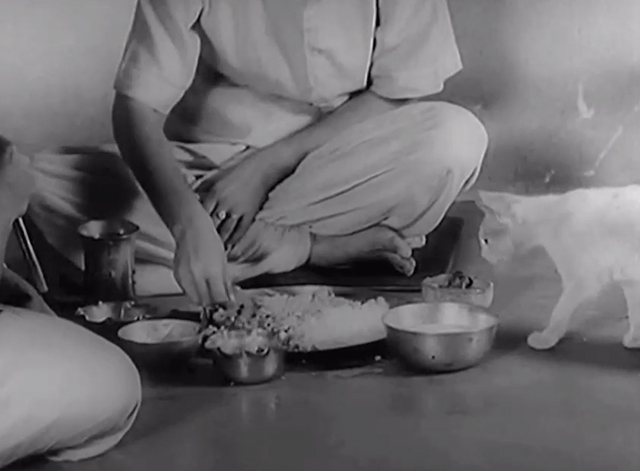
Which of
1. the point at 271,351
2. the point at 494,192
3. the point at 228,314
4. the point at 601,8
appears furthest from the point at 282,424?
the point at 601,8

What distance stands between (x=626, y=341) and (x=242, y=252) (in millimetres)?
664

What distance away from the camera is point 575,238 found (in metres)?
1.77

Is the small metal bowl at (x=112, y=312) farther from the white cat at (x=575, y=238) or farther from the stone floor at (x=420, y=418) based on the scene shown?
the white cat at (x=575, y=238)

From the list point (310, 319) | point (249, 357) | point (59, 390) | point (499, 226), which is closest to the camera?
point (59, 390)

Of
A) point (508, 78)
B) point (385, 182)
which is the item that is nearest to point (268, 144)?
point (385, 182)

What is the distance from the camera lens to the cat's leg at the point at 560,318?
5.83 ft

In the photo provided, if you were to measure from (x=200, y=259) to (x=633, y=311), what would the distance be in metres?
0.73

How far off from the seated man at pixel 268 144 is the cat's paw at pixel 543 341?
25 cm

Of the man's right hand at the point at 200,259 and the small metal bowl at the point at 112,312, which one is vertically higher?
the man's right hand at the point at 200,259

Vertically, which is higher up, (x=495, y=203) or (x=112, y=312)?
(x=495, y=203)

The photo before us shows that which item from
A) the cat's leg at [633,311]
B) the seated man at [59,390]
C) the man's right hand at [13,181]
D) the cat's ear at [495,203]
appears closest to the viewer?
the seated man at [59,390]

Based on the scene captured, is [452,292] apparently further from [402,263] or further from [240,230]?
[240,230]

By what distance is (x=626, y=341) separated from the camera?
1.77m

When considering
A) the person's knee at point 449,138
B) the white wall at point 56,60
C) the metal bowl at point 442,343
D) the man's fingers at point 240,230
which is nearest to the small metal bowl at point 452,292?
the metal bowl at point 442,343
